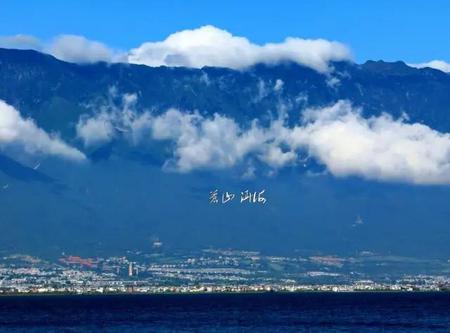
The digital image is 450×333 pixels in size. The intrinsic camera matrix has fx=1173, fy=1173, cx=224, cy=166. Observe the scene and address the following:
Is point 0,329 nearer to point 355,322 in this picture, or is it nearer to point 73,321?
point 73,321

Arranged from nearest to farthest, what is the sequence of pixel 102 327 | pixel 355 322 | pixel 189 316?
pixel 102 327
pixel 355 322
pixel 189 316

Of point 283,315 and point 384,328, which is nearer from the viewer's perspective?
point 384,328

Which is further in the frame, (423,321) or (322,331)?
(423,321)

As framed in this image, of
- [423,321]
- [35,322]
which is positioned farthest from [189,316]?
[423,321]

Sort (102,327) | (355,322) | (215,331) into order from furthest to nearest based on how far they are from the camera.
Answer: (355,322), (102,327), (215,331)

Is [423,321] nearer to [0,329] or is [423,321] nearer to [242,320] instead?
[242,320]

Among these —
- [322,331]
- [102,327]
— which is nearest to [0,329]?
[102,327]

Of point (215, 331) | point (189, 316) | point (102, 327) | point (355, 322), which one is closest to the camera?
point (215, 331)

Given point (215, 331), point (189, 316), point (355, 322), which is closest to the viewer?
point (215, 331)
